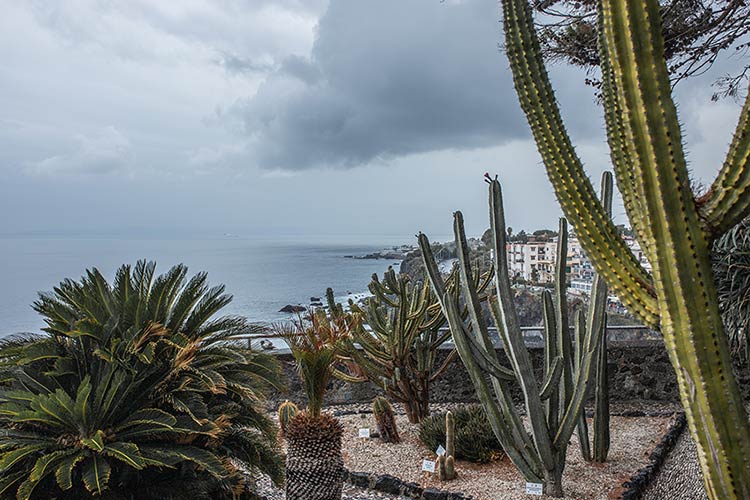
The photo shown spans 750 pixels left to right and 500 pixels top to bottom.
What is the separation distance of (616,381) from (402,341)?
3.09 metres

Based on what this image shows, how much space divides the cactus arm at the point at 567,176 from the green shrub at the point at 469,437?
320cm

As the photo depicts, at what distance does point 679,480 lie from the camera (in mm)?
4293

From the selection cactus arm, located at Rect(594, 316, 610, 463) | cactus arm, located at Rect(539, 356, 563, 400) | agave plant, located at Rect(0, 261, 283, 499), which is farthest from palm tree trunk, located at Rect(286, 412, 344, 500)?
cactus arm, located at Rect(594, 316, 610, 463)

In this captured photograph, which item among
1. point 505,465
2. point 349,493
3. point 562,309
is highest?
point 562,309

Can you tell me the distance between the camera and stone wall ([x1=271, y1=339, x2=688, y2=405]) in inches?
259

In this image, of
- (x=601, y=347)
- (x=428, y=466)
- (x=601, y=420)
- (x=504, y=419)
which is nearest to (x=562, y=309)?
(x=601, y=347)

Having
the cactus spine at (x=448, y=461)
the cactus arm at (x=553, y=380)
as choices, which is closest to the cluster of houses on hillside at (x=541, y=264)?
the cactus spine at (x=448, y=461)

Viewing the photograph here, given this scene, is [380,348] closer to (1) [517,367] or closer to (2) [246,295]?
(1) [517,367]

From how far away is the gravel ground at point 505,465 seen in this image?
13.4 feet

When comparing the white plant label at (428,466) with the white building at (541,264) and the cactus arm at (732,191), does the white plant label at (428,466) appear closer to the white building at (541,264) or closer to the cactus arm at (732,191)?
the white building at (541,264)

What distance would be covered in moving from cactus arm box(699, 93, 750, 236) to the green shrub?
360 centimetres

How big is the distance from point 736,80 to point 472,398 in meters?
4.48

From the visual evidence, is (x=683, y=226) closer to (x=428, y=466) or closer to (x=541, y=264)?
(x=428, y=466)

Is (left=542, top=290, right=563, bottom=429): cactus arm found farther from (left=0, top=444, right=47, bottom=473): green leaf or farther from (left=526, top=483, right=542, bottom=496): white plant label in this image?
(left=0, top=444, right=47, bottom=473): green leaf
